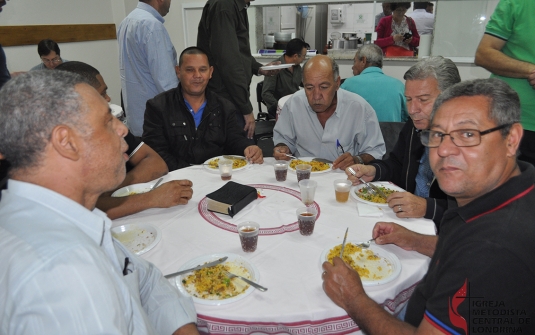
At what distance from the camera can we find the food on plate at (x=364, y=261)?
1.33 metres

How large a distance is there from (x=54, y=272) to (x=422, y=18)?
636cm

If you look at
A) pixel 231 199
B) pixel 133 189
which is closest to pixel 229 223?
pixel 231 199

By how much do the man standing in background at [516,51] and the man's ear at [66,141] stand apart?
2574mm

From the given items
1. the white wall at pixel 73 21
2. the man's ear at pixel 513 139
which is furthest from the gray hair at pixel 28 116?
the white wall at pixel 73 21

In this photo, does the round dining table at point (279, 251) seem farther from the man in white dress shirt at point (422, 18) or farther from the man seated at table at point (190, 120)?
the man in white dress shirt at point (422, 18)

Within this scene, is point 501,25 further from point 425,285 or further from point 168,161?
point 168,161

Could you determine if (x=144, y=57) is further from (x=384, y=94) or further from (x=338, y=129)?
(x=384, y=94)

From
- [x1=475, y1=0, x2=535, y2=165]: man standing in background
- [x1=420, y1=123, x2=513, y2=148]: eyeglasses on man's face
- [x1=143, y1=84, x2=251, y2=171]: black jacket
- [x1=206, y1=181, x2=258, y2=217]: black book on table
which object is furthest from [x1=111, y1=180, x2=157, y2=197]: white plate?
[x1=475, y1=0, x2=535, y2=165]: man standing in background

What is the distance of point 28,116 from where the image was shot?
911mm

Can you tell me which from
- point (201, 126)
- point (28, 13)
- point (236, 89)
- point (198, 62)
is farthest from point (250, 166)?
point (28, 13)

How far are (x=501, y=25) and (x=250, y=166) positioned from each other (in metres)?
1.90

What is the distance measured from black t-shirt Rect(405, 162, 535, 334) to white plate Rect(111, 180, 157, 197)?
1638 mm

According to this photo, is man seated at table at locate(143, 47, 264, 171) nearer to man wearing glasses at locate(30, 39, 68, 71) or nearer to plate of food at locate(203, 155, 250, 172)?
plate of food at locate(203, 155, 250, 172)

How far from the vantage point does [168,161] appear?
9.34 feet
